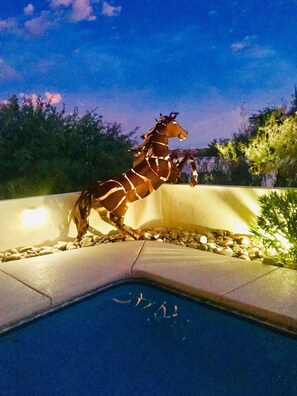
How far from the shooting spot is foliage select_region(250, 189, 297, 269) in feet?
12.5

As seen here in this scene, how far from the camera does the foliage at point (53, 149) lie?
30.3 feet

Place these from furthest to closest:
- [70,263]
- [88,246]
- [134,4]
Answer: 1. [134,4]
2. [88,246]
3. [70,263]

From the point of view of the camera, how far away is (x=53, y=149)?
10016mm


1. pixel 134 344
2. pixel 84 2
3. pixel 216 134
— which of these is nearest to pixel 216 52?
pixel 84 2

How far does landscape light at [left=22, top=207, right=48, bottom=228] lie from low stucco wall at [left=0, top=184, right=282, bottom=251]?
0.02 metres

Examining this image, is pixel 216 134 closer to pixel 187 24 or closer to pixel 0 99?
pixel 0 99

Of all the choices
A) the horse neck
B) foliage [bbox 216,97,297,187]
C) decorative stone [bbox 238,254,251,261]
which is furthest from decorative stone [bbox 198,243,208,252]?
foliage [bbox 216,97,297,187]

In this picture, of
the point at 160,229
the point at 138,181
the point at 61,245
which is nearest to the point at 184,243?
the point at 160,229

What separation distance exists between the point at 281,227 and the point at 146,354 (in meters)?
2.26

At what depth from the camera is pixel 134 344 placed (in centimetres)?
267

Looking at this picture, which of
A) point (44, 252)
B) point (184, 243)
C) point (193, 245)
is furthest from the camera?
point (184, 243)

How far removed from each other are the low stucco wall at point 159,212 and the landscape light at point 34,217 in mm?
16

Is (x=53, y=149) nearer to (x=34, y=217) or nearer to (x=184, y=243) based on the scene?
(x=34, y=217)

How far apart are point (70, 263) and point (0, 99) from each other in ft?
30.9
